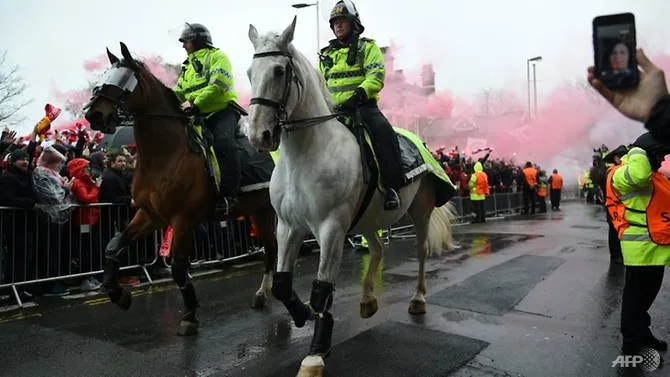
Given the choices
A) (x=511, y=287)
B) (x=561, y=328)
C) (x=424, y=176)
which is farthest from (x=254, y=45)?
(x=511, y=287)

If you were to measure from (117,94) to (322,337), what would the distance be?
3.08 m

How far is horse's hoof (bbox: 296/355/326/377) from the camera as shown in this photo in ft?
11.4

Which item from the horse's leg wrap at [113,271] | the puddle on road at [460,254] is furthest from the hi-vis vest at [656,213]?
the horse's leg wrap at [113,271]

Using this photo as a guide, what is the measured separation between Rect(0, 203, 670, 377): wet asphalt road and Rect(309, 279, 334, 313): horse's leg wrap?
1.64 feet

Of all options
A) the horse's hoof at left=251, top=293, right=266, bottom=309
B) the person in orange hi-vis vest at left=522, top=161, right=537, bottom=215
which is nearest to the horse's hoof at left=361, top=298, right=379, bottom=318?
the horse's hoof at left=251, top=293, right=266, bottom=309

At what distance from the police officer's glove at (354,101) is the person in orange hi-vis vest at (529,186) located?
20.0 m

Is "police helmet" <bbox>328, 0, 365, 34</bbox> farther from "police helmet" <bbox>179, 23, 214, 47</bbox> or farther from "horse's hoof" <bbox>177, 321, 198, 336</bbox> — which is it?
"horse's hoof" <bbox>177, 321, 198, 336</bbox>

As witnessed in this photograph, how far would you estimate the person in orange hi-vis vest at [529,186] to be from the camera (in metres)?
22.5

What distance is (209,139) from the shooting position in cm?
566

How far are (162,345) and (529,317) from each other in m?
3.68

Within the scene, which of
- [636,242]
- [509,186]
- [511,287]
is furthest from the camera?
[509,186]

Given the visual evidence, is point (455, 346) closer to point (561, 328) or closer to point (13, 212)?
point (561, 328)

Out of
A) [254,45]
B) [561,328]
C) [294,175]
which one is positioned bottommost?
[561,328]

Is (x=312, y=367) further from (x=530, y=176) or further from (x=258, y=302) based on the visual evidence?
(x=530, y=176)
